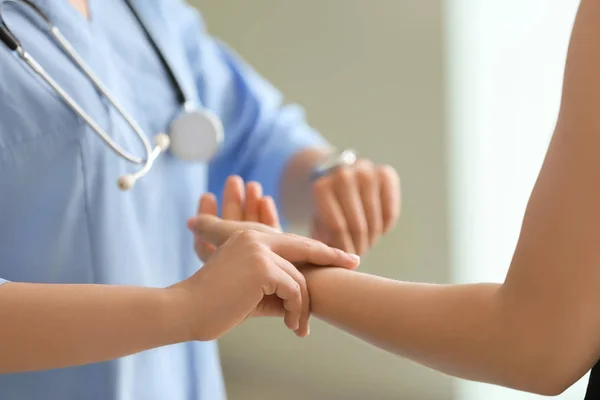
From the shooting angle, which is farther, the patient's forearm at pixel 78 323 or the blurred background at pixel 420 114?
the blurred background at pixel 420 114

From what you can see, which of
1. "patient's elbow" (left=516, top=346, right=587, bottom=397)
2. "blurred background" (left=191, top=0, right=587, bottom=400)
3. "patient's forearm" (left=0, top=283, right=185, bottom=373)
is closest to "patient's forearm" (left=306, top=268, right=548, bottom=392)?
"patient's elbow" (left=516, top=346, right=587, bottom=397)

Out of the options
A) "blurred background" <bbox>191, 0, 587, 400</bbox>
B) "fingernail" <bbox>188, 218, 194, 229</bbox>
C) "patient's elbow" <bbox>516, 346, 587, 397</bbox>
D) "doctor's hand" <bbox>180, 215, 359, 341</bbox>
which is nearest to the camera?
"patient's elbow" <bbox>516, 346, 587, 397</bbox>

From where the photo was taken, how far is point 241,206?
0.91m

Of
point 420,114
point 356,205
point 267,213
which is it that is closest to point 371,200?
point 356,205

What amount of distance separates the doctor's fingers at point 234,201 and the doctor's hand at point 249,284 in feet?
0.58

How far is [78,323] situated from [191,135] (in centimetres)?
31

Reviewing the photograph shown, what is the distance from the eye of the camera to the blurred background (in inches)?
60.6

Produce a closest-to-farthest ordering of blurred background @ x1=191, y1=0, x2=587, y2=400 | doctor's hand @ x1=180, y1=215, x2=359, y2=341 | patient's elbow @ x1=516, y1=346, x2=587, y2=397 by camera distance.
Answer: patient's elbow @ x1=516, y1=346, x2=587, y2=397
doctor's hand @ x1=180, y1=215, x2=359, y2=341
blurred background @ x1=191, y1=0, x2=587, y2=400

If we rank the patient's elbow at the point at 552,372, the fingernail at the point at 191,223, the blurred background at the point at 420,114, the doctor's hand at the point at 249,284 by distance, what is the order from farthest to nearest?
1. the blurred background at the point at 420,114
2. the fingernail at the point at 191,223
3. the doctor's hand at the point at 249,284
4. the patient's elbow at the point at 552,372

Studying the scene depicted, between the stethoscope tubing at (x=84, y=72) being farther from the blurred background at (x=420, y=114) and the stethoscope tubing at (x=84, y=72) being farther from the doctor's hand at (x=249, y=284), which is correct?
the blurred background at (x=420, y=114)

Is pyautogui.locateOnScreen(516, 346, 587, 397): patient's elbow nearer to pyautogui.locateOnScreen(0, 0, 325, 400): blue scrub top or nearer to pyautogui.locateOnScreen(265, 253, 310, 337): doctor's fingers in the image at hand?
pyautogui.locateOnScreen(265, 253, 310, 337): doctor's fingers

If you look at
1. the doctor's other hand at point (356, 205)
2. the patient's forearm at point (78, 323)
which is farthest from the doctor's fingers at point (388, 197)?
the patient's forearm at point (78, 323)

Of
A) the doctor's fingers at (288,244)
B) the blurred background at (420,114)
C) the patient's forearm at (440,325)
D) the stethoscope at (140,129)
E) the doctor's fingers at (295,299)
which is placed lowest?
the patient's forearm at (440,325)

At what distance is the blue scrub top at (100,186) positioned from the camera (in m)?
0.72
